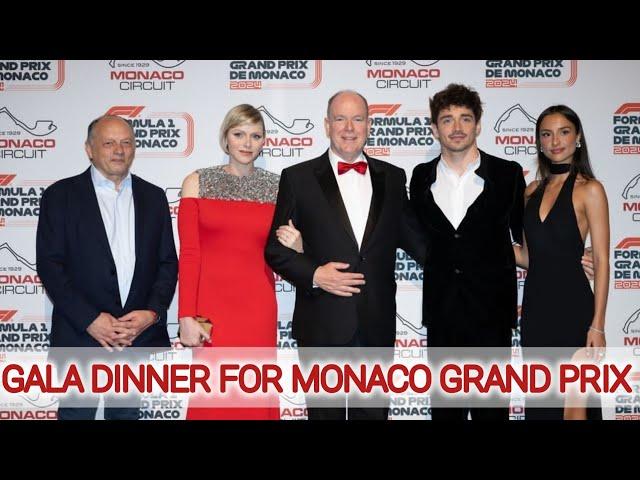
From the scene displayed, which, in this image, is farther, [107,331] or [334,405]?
[107,331]

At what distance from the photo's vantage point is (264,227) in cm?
Answer: 341

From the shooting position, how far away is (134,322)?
340cm

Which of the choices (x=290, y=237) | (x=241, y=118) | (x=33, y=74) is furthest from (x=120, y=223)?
(x=33, y=74)

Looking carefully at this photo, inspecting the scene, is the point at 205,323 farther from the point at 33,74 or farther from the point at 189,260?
the point at 33,74

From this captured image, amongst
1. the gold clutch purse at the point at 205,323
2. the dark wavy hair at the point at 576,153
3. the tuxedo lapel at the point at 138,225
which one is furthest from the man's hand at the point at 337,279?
the dark wavy hair at the point at 576,153

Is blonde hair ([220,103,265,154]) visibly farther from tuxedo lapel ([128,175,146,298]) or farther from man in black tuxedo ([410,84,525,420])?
man in black tuxedo ([410,84,525,420])

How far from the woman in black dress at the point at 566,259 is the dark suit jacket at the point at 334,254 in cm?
74

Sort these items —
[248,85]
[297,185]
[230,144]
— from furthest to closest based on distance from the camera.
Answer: [248,85] < [230,144] < [297,185]

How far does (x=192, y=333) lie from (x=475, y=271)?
1.62 metres

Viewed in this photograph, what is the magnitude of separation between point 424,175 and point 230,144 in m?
1.18

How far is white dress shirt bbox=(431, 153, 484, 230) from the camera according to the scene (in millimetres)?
3270

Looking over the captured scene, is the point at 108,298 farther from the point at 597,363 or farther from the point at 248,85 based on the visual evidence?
the point at 597,363

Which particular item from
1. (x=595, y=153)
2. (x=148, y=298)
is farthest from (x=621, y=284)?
(x=148, y=298)

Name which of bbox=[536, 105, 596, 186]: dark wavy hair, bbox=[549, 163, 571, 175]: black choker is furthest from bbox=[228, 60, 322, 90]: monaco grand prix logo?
bbox=[549, 163, 571, 175]: black choker
